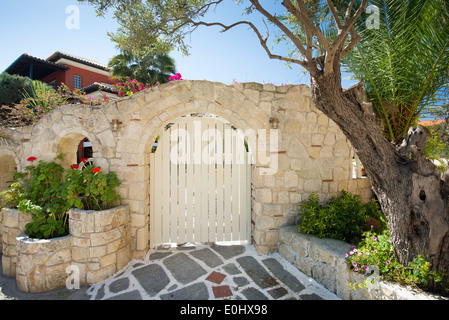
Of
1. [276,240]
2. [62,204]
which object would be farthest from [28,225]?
[276,240]

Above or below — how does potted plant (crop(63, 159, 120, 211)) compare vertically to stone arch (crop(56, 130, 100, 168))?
below

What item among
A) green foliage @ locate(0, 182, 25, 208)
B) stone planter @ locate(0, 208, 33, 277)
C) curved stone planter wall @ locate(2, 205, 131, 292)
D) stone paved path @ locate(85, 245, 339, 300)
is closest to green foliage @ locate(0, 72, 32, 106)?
green foliage @ locate(0, 182, 25, 208)

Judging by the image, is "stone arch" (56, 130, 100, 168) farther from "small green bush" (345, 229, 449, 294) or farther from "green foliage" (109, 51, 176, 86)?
"green foliage" (109, 51, 176, 86)

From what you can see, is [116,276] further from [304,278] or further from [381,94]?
[381,94]

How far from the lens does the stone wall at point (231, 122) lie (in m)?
3.59

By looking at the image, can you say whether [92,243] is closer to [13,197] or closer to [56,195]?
[56,195]

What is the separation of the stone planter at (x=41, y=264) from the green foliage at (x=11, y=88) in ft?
33.9

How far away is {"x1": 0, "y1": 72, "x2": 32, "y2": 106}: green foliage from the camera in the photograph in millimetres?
9539

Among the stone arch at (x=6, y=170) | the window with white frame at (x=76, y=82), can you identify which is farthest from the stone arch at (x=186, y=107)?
the window with white frame at (x=76, y=82)

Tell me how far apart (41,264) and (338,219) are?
4.58m

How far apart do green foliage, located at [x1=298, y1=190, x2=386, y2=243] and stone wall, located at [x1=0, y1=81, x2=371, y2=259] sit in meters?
0.30

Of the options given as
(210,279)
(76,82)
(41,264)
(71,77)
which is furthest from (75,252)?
(76,82)

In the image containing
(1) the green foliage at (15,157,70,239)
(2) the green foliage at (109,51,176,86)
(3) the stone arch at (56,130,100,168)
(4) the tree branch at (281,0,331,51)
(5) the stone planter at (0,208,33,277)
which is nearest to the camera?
(4) the tree branch at (281,0,331,51)
